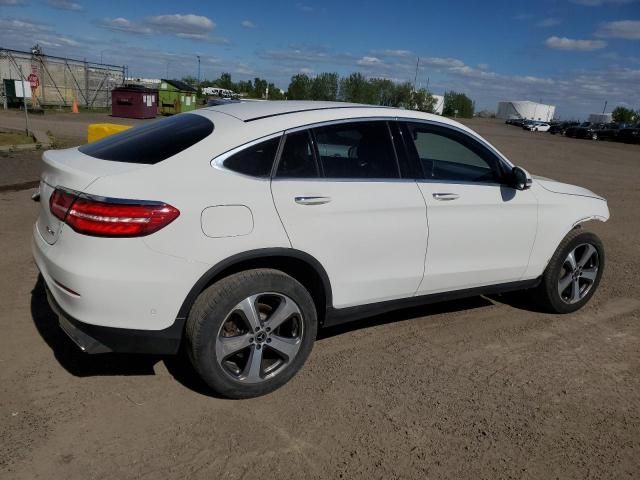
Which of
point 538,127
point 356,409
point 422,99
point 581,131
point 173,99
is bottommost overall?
point 356,409

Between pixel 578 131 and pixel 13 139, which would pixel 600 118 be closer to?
pixel 578 131

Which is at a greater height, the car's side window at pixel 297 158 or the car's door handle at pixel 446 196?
the car's side window at pixel 297 158

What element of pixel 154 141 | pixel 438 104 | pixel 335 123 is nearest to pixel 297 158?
pixel 335 123

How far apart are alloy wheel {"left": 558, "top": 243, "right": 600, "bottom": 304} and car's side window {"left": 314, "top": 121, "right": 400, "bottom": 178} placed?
82.6 inches

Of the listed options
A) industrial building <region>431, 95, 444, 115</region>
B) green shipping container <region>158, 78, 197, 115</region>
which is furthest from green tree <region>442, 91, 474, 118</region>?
green shipping container <region>158, 78, 197, 115</region>

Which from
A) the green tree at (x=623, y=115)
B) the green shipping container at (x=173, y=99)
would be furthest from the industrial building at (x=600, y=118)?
the green shipping container at (x=173, y=99)

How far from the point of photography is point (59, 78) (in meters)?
31.4

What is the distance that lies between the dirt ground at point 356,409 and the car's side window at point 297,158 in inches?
52.1

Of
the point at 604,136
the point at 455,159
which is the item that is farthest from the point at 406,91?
the point at 455,159

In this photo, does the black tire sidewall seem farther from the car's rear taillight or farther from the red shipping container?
the red shipping container

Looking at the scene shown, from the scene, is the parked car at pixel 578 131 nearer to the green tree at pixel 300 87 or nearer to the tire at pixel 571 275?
the green tree at pixel 300 87

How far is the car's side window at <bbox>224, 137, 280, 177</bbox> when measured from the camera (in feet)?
9.91

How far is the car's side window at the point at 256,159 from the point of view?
3.02m

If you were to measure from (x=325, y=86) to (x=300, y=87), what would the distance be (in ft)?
8.55
